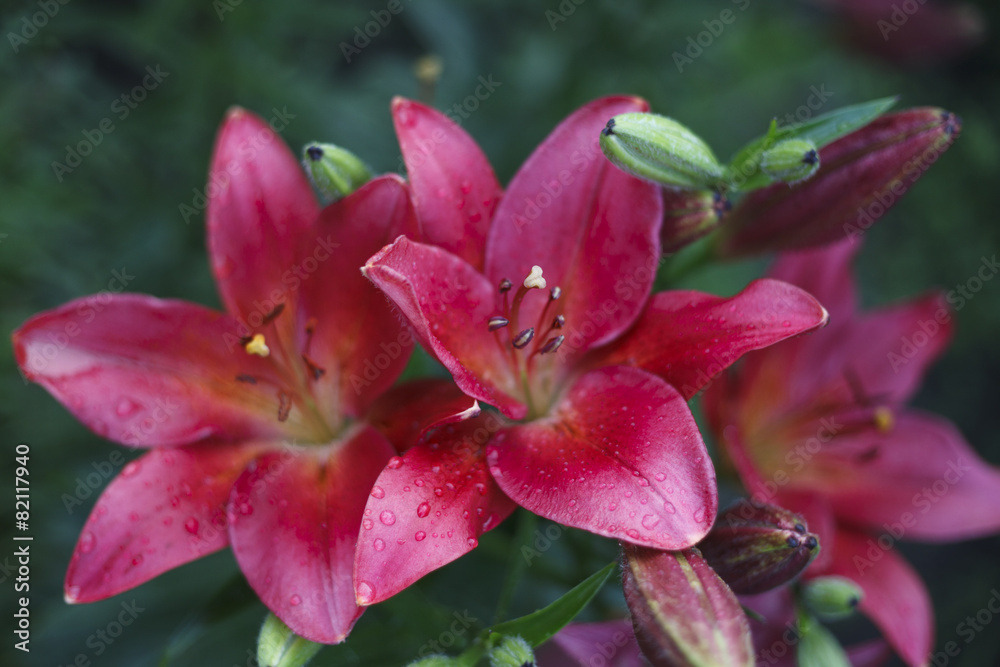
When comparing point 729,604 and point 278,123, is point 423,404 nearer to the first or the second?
point 729,604

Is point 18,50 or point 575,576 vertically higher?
point 18,50

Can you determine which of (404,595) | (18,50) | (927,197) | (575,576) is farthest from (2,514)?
(927,197)

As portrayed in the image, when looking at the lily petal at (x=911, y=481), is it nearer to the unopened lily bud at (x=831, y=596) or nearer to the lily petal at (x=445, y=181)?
the unopened lily bud at (x=831, y=596)

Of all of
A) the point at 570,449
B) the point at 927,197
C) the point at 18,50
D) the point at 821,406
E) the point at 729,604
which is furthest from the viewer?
the point at 927,197

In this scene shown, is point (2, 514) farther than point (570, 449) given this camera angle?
Yes

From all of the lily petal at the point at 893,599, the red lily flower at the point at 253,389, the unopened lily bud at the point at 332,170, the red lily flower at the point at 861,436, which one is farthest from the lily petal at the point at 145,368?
the lily petal at the point at 893,599

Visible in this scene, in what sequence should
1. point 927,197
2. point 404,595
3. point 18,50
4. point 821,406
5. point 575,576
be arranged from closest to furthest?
point 404,595, point 575,576, point 821,406, point 18,50, point 927,197
